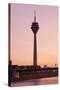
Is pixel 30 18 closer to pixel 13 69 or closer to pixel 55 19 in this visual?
pixel 55 19

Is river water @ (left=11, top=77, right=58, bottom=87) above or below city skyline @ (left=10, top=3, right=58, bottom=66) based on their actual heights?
below

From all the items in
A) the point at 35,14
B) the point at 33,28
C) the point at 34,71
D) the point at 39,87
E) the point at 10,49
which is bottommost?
the point at 39,87

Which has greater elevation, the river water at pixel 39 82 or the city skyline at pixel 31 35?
the city skyline at pixel 31 35

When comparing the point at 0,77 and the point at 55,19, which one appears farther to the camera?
the point at 55,19

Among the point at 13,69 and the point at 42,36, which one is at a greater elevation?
the point at 42,36

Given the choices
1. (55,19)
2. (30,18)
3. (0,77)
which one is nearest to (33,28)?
(30,18)

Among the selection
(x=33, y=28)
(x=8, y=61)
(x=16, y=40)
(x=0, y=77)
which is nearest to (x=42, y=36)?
(x=33, y=28)

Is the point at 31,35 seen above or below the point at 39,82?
above
